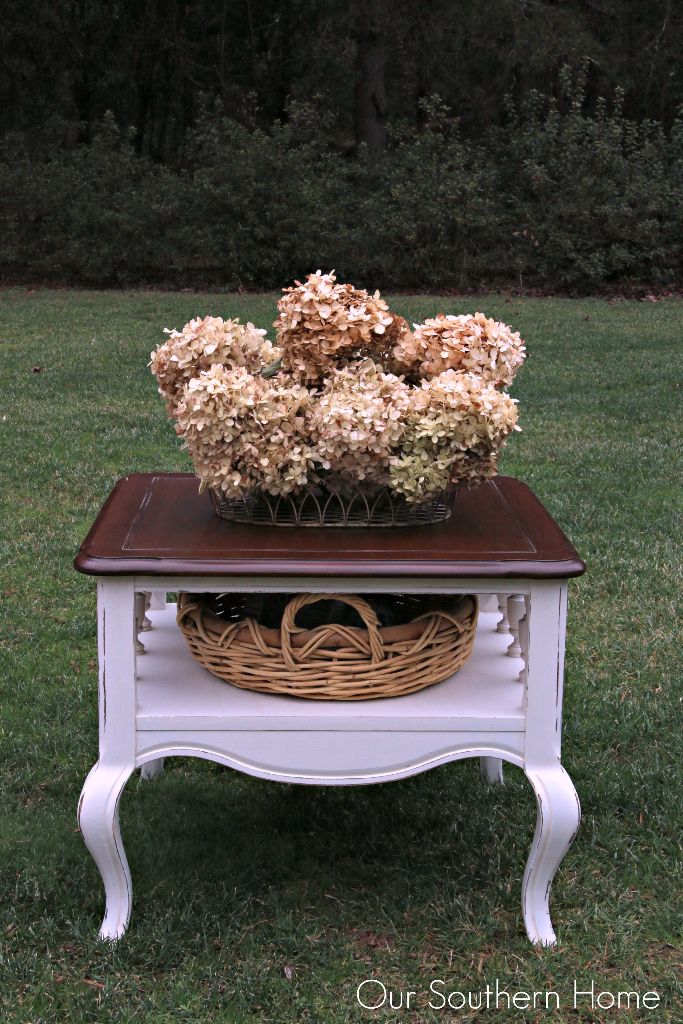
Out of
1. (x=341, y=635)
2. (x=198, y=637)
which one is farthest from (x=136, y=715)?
(x=341, y=635)

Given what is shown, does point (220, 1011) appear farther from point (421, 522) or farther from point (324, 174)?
point (324, 174)

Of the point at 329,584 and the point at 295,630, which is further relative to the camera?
the point at 295,630

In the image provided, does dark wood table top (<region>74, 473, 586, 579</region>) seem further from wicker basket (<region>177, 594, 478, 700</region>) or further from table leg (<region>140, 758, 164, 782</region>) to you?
table leg (<region>140, 758, 164, 782</region>)

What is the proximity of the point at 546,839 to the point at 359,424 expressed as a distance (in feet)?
3.10

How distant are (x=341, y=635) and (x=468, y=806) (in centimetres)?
89

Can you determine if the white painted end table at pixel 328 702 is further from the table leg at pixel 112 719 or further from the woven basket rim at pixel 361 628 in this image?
the woven basket rim at pixel 361 628

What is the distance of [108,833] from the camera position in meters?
2.40

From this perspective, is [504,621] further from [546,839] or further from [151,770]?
[151,770]

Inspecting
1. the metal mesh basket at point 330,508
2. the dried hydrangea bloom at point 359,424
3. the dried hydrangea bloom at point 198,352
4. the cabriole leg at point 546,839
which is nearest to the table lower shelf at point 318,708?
the cabriole leg at point 546,839

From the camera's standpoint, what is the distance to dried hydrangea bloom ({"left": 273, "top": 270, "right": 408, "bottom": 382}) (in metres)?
2.46

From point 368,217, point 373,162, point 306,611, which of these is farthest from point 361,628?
point 373,162

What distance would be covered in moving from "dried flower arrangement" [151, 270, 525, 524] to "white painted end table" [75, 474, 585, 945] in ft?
0.46

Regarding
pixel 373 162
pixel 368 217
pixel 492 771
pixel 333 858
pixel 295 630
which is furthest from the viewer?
pixel 373 162

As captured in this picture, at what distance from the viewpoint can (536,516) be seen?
2658 mm
